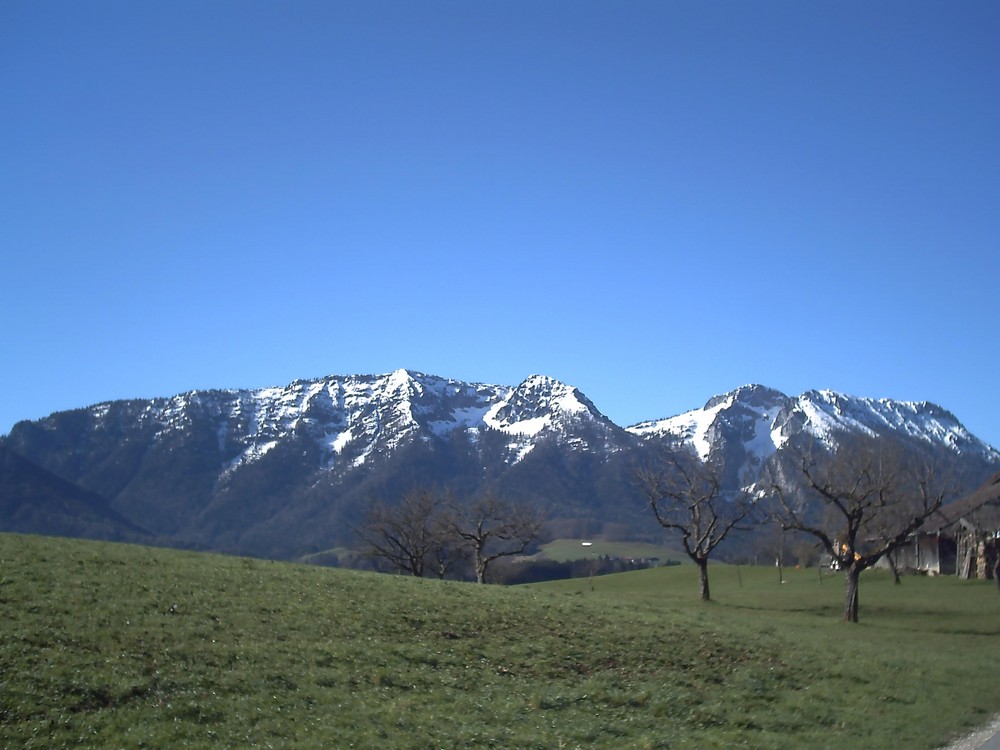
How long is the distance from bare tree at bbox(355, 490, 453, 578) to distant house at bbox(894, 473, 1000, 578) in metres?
37.2

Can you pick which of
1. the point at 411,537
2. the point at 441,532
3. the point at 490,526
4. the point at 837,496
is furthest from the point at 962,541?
the point at 411,537

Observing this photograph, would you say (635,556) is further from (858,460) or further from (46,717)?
(46,717)

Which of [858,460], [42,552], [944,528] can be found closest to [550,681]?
[42,552]

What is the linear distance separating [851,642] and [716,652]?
407 inches

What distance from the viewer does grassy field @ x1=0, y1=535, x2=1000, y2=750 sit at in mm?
16812

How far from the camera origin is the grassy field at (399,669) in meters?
16.8

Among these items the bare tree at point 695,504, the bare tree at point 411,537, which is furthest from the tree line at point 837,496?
the bare tree at point 411,537

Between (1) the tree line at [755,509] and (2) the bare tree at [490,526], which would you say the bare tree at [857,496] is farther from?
(2) the bare tree at [490,526]

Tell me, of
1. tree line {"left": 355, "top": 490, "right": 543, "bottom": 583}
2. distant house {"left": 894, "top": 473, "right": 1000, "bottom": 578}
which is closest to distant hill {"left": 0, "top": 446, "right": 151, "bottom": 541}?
tree line {"left": 355, "top": 490, "right": 543, "bottom": 583}

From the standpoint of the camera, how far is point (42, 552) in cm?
2939

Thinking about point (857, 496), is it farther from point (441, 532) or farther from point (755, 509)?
point (441, 532)

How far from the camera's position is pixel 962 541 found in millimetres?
78688

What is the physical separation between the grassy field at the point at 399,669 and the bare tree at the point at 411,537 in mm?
41115

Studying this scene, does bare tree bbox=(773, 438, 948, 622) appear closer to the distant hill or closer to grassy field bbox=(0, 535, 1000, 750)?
grassy field bbox=(0, 535, 1000, 750)
